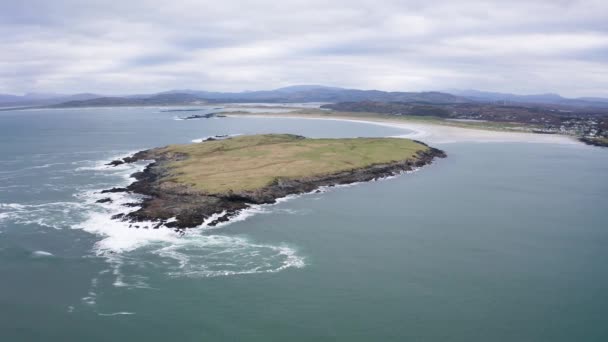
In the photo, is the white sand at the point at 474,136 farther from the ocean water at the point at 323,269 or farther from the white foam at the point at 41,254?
the white foam at the point at 41,254

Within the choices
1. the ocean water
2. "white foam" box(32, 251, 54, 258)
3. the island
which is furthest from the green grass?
"white foam" box(32, 251, 54, 258)

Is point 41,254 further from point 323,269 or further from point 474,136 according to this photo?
point 474,136

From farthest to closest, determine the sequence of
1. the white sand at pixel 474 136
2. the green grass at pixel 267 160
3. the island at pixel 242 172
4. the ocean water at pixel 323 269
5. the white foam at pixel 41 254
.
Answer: the white sand at pixel 474 136, the green grass at pixel 267 160, the island at pixel 242 172, the white foam at pixel 41 254, the ocean water at pixel 323 269

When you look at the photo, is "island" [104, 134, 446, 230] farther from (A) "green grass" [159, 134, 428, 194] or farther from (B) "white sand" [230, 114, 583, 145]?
(B) "white sand" [230, 114, 583, 145]

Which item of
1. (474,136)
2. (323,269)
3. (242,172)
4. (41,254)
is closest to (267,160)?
A: (242,172)

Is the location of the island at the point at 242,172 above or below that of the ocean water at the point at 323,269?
above

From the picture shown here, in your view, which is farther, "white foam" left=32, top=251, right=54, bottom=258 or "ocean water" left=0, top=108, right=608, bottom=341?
"white foam" left=32, top=251, right=54, bottom=258

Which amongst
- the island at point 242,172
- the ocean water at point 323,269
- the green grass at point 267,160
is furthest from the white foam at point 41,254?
the green grass at point 267,160
